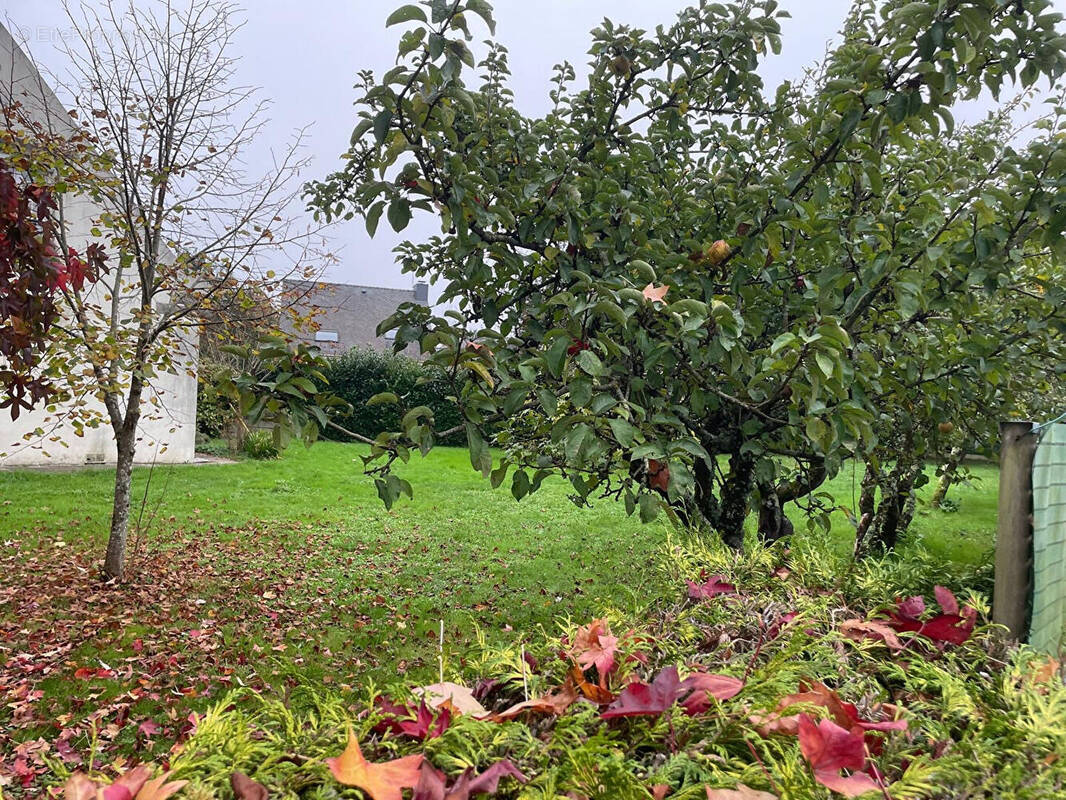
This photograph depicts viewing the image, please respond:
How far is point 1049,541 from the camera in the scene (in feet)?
5.46

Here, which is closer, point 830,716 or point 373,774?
point 373,774

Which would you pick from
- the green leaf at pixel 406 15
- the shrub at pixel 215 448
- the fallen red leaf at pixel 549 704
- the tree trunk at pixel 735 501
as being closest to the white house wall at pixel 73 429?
the shrub at pixel 215 448

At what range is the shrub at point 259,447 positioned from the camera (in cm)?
1329

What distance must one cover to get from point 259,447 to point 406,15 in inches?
507

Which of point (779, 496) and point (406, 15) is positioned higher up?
point (406, 15)

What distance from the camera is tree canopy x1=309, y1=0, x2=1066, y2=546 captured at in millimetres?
1851

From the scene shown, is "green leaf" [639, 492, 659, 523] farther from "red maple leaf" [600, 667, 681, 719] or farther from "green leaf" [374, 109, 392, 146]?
"green leaf" [374, 109, 392, 146]

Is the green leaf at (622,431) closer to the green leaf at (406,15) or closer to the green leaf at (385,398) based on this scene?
the green leaf at (385,398)

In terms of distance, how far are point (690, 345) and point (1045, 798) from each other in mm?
1410

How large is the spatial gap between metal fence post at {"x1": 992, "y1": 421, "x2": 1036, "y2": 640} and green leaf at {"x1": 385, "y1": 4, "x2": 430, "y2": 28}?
185 centimetres

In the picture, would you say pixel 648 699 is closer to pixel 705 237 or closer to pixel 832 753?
pixel 832 753

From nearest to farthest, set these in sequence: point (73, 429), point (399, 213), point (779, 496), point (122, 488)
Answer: point (399, 213) → point (779, 496) → point (122, 488) → point (73, 429)

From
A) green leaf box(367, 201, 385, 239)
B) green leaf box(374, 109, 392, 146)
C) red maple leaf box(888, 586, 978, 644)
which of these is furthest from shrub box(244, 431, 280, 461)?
red maple leaf box(888, 586, 978, 644)

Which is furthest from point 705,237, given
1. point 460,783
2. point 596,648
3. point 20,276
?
point 20,276
